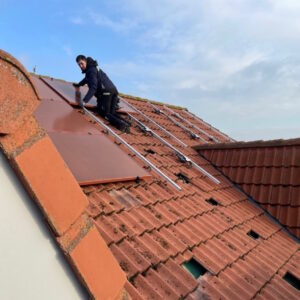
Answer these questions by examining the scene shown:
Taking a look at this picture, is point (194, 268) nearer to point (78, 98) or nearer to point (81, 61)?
point (78, 98)

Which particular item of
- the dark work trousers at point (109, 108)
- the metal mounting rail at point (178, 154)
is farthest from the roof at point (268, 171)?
the dark work trousers at point (109, 108)

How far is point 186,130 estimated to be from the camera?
292 inches

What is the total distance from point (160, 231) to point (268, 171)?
Result: 3198 millimetres

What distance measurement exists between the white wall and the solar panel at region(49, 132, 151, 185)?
5.78 feet

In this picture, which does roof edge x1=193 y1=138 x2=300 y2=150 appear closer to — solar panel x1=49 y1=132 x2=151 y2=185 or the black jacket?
the black jacket

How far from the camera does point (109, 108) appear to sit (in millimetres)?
5539

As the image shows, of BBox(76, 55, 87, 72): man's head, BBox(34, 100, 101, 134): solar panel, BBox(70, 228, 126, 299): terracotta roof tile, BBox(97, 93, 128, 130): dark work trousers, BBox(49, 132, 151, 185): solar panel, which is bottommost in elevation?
BBox(70, 228, 126, 299): terracotta roof tile

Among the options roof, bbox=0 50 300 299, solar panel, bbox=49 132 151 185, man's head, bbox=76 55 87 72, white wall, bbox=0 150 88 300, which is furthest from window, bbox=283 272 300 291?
man's head, bbox=76 55 87 72

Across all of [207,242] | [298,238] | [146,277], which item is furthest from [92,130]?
[298,238]

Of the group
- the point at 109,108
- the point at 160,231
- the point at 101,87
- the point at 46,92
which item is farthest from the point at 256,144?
the point at 46,92

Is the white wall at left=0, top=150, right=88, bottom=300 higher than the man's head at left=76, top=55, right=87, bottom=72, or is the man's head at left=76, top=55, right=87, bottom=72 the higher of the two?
the man's head at left=76, top=55, right=87, bottom=72

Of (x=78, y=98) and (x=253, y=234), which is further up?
(x=78, y=98)

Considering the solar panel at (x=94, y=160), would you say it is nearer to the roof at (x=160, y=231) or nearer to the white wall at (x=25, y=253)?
the roof at (x=160, y=231)

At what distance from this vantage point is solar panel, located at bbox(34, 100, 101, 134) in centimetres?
376
